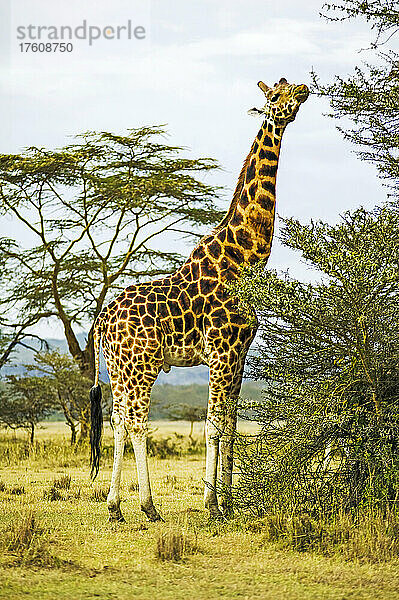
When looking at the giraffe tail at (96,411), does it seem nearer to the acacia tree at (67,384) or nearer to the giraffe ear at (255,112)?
the giraffe ear at (255,112)

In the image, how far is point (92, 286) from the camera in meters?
18.6

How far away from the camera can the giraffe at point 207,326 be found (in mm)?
7488

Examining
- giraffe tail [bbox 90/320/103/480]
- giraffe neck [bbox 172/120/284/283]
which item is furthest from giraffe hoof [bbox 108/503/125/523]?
giraffe neck [bbox 172/120/284/283]

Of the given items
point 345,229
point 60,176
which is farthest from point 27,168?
point 345,229

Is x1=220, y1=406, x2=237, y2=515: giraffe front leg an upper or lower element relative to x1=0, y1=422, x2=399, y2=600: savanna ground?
upper

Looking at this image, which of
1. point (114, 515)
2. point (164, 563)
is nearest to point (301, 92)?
point (114, 515)

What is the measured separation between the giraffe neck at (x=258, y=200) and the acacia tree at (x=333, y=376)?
2.59ft

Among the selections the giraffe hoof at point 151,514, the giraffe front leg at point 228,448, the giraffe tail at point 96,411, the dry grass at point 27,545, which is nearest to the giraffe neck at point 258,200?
the giraffe front leg at point 228,448

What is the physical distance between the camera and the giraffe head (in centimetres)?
780

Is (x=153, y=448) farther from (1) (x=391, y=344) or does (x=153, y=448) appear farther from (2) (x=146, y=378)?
(1) (x=391, y=344)

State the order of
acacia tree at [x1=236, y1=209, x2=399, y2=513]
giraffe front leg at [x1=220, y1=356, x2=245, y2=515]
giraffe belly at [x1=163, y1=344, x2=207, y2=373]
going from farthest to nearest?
1. giraffe belly at [x1=163, y1=344, x2=207, y2=373]
2. giraffe front leg at [x1=220, y1=356, x2=245, y2=515]
3. acacia tree at [x1=236, y1=209, x2=399, y2=513]

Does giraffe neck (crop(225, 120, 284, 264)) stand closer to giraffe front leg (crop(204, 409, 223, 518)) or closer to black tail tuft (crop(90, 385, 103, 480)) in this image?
giraffe front leg (crop(204, 409, 223, 518))

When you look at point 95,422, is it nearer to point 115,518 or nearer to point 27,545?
point 115,518

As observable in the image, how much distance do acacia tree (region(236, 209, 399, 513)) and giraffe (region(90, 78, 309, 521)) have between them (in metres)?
0.55
